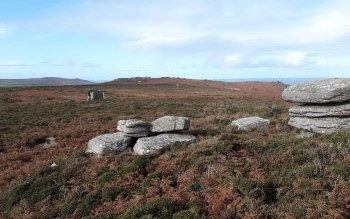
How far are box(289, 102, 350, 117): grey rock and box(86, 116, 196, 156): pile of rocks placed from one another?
6.07 meters

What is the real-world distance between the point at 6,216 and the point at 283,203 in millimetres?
11236

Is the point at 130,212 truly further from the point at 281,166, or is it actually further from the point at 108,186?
the point at 281,166

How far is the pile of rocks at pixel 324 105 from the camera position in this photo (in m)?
22.0

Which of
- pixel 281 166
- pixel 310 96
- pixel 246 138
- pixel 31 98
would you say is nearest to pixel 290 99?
pixel 310 96

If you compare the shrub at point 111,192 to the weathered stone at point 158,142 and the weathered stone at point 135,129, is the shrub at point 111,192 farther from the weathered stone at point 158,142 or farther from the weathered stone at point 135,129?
the weathered stone at point 135,129

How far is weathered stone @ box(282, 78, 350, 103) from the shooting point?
865 inches

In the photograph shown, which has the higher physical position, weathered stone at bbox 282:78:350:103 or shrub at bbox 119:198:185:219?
weathered stone at bbox 282:78:350:103

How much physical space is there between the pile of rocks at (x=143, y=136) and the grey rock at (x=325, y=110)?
6.07m

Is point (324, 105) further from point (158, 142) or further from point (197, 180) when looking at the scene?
point (197, 180)

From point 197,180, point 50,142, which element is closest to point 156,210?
point 197,180

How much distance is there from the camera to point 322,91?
22.5m

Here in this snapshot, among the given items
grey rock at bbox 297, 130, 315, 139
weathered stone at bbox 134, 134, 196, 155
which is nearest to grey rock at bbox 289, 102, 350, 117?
grey rock at bbox 297, 130, 315, 139

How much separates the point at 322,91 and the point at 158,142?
875 centimetres

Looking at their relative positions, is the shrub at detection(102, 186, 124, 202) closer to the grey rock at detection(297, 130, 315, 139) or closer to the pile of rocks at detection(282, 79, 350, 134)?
the grey rock at detection(297, 130, 315, 139)
